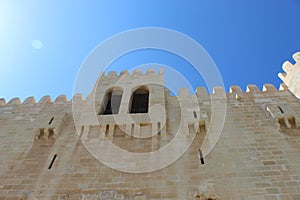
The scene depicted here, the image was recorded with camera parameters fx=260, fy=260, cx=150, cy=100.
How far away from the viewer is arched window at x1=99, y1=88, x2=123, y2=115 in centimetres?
863

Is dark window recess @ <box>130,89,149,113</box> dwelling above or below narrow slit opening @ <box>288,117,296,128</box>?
above

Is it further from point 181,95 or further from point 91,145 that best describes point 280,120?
point 91,145

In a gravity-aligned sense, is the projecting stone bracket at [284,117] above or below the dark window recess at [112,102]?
below

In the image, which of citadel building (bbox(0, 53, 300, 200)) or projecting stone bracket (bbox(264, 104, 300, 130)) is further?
projecting stone bracket (bbox(264, 104, 300, 130))

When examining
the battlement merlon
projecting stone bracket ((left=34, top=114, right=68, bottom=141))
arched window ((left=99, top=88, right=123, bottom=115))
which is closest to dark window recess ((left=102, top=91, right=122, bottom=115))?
arched window ((left=99, top=88, right=123, bottom=115))

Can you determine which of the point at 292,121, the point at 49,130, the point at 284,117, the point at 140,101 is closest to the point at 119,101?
the point at 140,101

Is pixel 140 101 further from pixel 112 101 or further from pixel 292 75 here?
pixel 292 75

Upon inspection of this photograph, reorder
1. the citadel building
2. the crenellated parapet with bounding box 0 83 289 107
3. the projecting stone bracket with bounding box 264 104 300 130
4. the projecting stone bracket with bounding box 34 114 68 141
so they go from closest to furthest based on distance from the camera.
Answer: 1. the citadel building
2. the projecting stone bracket with bounding box 264 104 300 130
3. the projecting stone bracket with bounding box 34 114 68 141
4. the crenellated parapet with bounding box 0 83 289 107

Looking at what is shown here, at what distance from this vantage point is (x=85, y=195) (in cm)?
545

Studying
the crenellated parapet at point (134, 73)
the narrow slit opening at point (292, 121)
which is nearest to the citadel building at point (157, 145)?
the narrow slit opening at point (292, 121)

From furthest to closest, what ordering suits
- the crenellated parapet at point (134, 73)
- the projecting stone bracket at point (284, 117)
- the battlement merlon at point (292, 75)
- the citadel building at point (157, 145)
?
the crenellated parapet at point (134, 73)
the battlement merlon at point (292, 75)
the projecting stone bracket at point (284, 117)
the citadel building at point (157, 145)

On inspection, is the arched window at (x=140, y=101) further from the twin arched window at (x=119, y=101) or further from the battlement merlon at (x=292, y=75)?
the battlement merlon at (x=292, y=75)

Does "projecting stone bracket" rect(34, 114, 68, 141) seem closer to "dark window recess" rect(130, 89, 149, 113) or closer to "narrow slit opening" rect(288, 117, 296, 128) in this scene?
"dark window recess" rect(130, 89, 149, 113)

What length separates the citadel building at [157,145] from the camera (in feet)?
18.1
